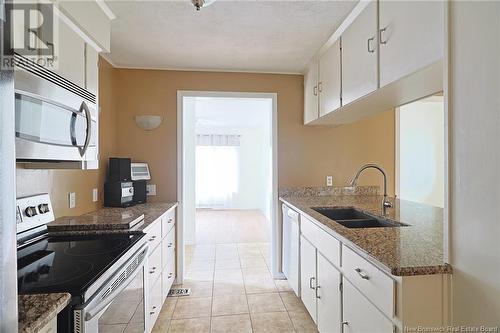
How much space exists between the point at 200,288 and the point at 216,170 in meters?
5.13

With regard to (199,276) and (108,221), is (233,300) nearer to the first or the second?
(199,276)

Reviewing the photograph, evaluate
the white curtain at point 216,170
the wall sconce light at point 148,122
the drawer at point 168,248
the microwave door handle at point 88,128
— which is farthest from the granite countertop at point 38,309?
the white curtain at point 216,170

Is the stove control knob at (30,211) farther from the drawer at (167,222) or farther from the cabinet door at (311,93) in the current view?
the cabinet door at (311,93)

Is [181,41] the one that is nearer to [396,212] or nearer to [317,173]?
[317,173]

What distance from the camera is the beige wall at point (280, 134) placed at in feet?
9.70

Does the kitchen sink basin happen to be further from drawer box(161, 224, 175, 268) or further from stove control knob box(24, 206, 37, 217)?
stove control knob box(24, 206, 37, 217)

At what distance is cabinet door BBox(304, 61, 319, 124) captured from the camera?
2.65 m

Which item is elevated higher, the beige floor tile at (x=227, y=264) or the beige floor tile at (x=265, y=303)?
the beige floor tile at (x=227, y=264)

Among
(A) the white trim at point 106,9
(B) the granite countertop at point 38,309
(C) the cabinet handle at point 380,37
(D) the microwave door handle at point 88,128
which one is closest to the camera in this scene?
(B) the granite countertop at point 38,309

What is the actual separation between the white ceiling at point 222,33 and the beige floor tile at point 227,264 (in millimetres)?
2320

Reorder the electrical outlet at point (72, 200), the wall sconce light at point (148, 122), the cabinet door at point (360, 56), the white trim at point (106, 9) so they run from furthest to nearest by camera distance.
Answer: the wall sconce light at point (148, 122), the electrical outlet at point (72, 200), the white trim at point (106, 9), the cabinet door at point (360, 56)

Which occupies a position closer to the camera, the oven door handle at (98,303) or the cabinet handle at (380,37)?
the oven door handle at (98,303)

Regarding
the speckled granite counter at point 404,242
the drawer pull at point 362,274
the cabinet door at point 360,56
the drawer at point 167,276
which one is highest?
the cabinet door at point 360,56

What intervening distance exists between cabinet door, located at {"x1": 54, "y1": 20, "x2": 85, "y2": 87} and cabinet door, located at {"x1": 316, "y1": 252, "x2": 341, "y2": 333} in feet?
5.65
